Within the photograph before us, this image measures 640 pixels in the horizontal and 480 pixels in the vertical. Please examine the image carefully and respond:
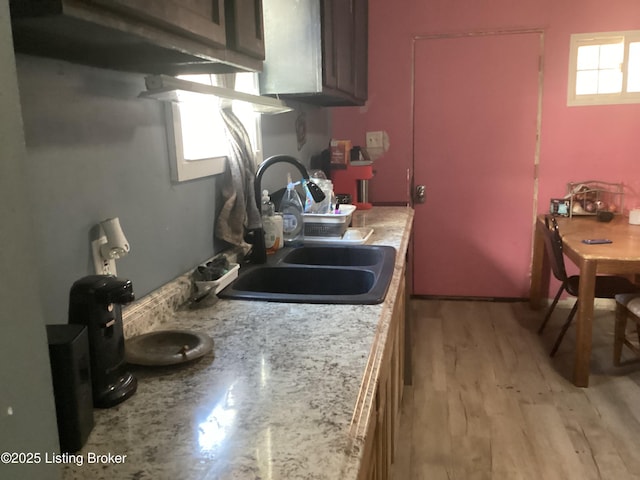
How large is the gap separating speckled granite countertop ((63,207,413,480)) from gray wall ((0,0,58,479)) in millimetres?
316

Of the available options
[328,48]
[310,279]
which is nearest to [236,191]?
[310,279]

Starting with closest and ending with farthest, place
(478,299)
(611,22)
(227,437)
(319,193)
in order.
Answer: (227,437), (319,193), (611,22), (478,299)

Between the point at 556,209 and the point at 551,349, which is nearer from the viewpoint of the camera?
the point at 551,349

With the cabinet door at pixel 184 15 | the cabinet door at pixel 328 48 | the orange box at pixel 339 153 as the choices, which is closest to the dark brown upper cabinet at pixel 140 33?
the cabinet door at pixel 184 15

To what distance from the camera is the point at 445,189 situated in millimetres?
4188

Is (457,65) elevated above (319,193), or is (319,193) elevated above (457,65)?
(457,65)

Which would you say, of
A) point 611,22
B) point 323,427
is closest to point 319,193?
point 323,427

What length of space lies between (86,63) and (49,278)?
466 millimetres

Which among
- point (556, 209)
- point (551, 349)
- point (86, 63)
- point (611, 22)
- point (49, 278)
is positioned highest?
point (611, 22)

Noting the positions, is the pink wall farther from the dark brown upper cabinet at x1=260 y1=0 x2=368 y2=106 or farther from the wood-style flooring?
the dark brown upper cabinet at x1=260 y1=0 x2=368 y2=106

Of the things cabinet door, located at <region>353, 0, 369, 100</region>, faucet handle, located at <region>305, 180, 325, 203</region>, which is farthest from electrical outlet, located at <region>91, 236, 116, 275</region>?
cabinet door, located at <region>353, 0, 369, 100</region>

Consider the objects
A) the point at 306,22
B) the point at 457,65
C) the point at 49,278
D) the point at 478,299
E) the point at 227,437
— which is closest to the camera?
the point at 227,437

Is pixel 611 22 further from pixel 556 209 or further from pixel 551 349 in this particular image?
pixel 551 349

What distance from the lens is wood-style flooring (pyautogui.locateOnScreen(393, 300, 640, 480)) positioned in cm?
223
